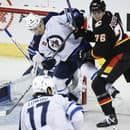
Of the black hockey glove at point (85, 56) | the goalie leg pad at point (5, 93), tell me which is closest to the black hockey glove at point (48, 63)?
the black hockey glove at point (85, 56)

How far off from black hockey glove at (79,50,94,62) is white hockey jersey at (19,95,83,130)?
1.30 m

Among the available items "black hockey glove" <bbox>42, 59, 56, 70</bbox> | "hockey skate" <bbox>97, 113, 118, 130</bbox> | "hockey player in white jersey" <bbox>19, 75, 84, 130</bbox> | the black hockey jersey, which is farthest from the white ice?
"hockey player in white jersey" <bbox>19, 75, 84, 130</bbox>

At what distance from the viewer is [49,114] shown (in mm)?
2539

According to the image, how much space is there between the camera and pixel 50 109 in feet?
8.34

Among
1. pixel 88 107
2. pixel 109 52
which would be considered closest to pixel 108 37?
pixel 109 52

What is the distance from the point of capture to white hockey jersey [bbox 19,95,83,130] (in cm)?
254

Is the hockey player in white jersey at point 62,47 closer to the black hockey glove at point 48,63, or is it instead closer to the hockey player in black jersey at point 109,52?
the black hockey glove at point 48,63

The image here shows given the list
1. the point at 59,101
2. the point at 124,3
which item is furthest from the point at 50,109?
the point at 124,3

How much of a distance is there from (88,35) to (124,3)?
1488 mm

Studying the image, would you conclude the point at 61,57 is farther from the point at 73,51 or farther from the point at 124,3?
the point at 124,3

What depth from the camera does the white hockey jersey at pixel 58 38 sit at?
405 cm

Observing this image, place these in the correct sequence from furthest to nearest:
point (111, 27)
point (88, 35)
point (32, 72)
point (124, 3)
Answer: point (124, 3) < point (32, 72) < point (88, 35) < point (111, 27)

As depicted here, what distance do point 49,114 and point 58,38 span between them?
5.22ft

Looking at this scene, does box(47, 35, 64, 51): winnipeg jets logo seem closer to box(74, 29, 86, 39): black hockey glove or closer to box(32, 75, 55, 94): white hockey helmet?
box(74, 29, 86, 39): black hockey glove
